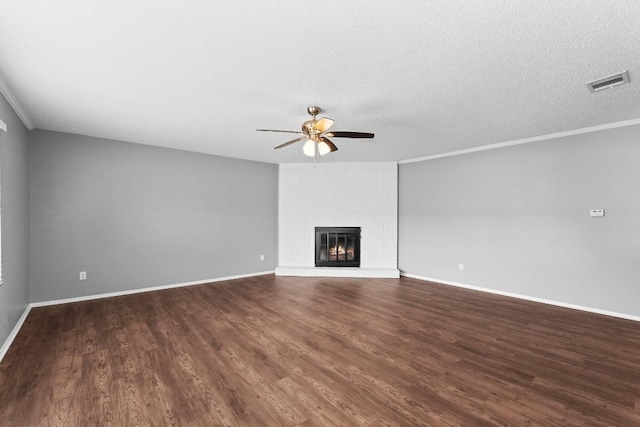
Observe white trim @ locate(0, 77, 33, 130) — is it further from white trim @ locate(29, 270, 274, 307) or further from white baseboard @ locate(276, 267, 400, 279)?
white baseboard @ locate(276, 267, 400, 279)

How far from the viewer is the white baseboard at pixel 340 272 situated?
18.6ft

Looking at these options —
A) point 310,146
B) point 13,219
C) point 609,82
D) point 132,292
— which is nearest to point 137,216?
point 132,292

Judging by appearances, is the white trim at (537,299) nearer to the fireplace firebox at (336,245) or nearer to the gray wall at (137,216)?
the fireplace firebox at (336,245)

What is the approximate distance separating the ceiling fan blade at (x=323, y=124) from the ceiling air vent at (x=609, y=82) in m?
2.31

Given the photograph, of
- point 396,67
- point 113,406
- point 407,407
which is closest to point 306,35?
point 396,67

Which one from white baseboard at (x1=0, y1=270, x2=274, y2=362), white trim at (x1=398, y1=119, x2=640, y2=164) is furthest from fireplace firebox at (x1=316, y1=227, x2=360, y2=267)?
white trim at (x1=398, y1=119, x2=640, y2=164)

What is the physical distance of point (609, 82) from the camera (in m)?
2.37

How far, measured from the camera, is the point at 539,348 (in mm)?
2646

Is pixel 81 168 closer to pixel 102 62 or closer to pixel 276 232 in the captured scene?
pixel 102 62

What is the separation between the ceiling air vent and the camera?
89.7 inches

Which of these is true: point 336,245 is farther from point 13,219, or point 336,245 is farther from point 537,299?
point 13,219

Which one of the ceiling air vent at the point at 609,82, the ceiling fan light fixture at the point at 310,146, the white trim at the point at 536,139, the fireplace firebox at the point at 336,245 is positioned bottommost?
the fireplace firebox at the point at 336,245

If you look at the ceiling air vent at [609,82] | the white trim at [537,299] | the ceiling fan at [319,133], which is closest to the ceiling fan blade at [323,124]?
the ceiling fan at [319,133]

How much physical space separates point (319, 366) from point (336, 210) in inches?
156
